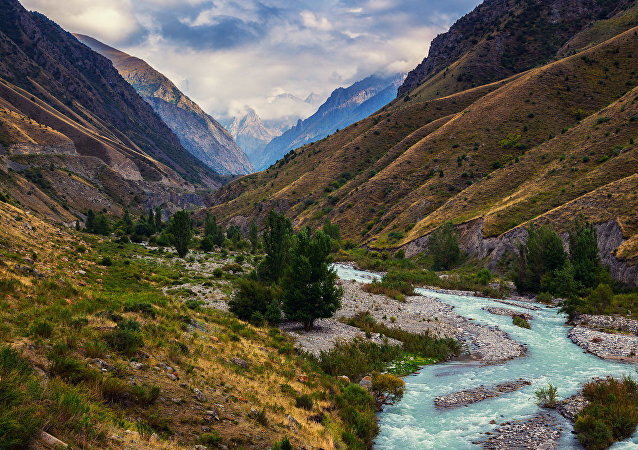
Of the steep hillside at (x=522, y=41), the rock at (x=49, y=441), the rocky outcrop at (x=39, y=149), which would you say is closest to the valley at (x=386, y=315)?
the rock at (x=49, y=441)

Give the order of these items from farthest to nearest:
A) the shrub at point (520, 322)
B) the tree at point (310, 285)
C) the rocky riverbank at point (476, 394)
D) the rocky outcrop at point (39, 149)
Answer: the rocky outcrop at point (39, 149)
the shrub at point (520, 322)
the tree at point (310, 285)
the rocky riverbank at point (476, 394)

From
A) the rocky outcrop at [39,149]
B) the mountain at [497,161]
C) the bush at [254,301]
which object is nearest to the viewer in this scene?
the bush at [254,301]

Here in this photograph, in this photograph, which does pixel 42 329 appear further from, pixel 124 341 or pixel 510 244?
pixel 510 244

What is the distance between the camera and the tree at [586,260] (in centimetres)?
4247

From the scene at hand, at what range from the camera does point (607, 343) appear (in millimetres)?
28094

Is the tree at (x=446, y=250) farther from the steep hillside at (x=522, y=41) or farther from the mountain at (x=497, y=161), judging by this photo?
the steep hillside at (x=522, y=41)

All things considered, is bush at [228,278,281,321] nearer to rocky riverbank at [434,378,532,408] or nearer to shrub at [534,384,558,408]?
rocky riverbank at [434,378,532,408]

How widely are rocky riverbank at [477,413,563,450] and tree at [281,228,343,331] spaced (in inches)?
663

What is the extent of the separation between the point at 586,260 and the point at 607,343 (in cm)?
1813

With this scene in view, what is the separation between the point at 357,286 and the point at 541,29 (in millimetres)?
189961

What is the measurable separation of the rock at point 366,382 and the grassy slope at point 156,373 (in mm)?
2302

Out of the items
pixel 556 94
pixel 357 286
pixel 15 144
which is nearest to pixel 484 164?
pixel 556 94

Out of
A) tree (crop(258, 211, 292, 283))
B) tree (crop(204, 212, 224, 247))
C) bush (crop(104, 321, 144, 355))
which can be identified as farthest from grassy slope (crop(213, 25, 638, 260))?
bush (crop(104, 321, 144, 355))

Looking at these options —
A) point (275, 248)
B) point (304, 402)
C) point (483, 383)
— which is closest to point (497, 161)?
point (275, 248)
